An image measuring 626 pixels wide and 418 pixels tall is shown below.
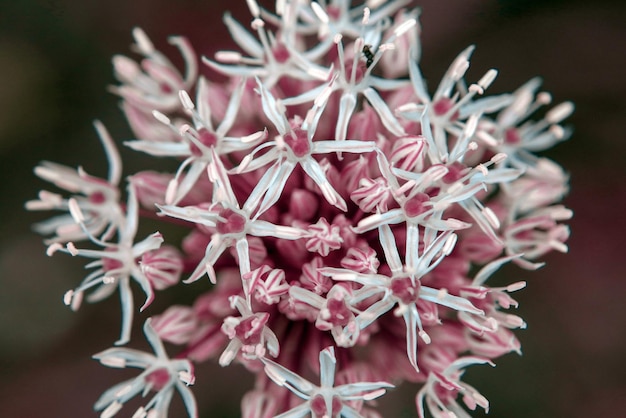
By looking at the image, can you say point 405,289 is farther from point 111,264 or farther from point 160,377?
point 111,264

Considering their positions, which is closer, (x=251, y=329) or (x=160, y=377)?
(x=251, y=329)

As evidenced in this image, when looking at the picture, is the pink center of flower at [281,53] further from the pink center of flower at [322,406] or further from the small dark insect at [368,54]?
the pink center of flower at [322,406]

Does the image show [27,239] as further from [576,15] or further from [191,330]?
[576,15]

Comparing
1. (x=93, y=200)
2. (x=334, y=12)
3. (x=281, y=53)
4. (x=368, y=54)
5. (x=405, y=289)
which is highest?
(x=334, y=12)

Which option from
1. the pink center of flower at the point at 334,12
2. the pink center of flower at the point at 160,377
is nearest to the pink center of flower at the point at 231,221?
the pink center of flower at the point at 160,377

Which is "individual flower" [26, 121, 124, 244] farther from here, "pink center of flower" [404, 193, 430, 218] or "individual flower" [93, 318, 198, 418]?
"pink center of flower" [404, 193, 430, 218]

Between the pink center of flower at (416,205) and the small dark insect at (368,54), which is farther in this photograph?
the small dark insect at (368,54)

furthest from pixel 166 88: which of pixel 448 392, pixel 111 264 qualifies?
pixel 448 392
